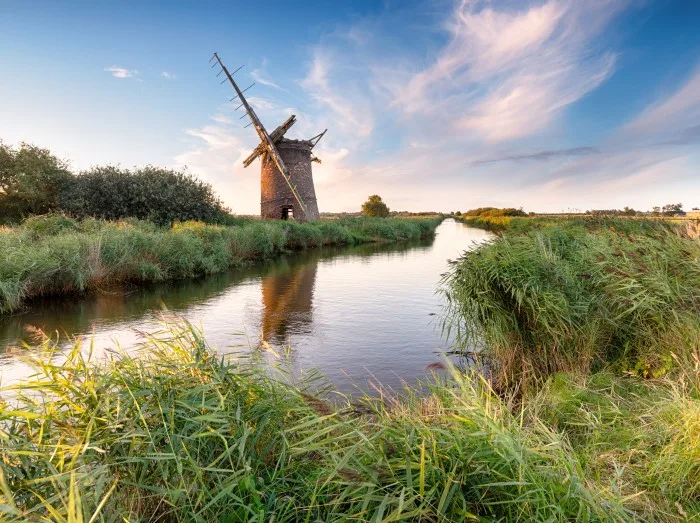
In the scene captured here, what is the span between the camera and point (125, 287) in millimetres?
12281

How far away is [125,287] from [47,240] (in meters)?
2.49

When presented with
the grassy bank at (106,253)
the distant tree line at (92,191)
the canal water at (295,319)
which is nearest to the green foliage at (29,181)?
the distant tree line at (92,191)

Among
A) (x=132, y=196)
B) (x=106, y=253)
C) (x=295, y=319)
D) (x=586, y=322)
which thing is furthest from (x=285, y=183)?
(x=586, y=322)

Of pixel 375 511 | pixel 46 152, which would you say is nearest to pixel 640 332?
pixel 375 511

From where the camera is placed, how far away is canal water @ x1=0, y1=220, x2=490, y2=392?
6.31 meters

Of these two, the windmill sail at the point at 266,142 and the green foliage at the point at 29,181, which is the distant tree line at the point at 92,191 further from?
the windmill sail at the point at 266,142

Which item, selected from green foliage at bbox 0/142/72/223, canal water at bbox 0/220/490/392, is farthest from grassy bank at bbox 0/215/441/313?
green foliage at bbox 0/142/72/223

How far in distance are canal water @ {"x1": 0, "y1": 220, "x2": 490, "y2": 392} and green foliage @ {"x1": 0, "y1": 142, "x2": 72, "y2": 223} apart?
15.2m

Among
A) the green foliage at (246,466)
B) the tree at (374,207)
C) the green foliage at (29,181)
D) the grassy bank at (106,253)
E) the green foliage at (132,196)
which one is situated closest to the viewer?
the green foliage at (246,466)

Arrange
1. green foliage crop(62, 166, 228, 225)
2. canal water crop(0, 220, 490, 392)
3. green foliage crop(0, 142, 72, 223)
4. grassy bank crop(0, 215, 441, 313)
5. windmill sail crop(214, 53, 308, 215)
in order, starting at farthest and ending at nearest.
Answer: windmill sail crop(214, 53, 308, 215) → green foliage crop(0, 142, 72, 223) → green foliage crop(62, 166, 228, 225) → grassy bank crop(0, 215, 441, 313) → canal water crop(0, 220, 490, 392)

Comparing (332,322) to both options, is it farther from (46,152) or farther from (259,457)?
(46,152)

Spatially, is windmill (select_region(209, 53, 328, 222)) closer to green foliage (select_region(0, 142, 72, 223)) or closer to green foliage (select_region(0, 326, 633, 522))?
green foliage (select_region(0, 142, 72, 223))

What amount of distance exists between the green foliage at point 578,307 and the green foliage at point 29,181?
84.4 ft

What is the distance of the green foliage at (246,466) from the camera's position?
6.01 ft
